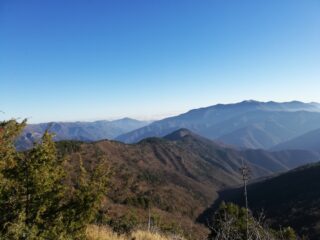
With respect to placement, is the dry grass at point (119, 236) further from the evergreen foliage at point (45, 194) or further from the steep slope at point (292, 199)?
the steep slope at point (292, 199)

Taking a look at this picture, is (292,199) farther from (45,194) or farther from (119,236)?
(45,194)

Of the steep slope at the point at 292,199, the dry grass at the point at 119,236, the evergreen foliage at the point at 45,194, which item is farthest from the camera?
the steep slope at the point at 292,199

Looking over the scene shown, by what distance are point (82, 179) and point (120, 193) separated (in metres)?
127

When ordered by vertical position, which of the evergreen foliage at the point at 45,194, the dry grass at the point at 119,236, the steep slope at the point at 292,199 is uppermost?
the evergreen foliage at the point at 45,194

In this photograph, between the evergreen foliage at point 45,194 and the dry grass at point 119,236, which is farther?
the dry grass at point 119,236

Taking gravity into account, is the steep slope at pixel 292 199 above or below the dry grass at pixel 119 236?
below

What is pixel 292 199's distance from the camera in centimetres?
13638

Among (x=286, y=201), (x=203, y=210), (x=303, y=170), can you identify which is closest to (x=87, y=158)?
(x=203, y=210)

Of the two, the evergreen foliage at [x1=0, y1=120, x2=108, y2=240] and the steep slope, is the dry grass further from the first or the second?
the steep slope

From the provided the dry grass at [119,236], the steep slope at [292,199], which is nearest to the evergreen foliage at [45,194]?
the dry grass at [119,236]

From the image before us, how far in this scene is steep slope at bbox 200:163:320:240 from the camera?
312 ft

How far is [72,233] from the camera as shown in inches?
303

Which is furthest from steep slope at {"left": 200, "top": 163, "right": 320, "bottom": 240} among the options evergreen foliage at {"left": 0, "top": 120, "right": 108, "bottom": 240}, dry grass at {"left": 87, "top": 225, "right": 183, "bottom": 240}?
evergreen foliage at {"left": 0, "top": 120, "right": 108, "bottom": 240}

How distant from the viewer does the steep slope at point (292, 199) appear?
95000 millimetres
